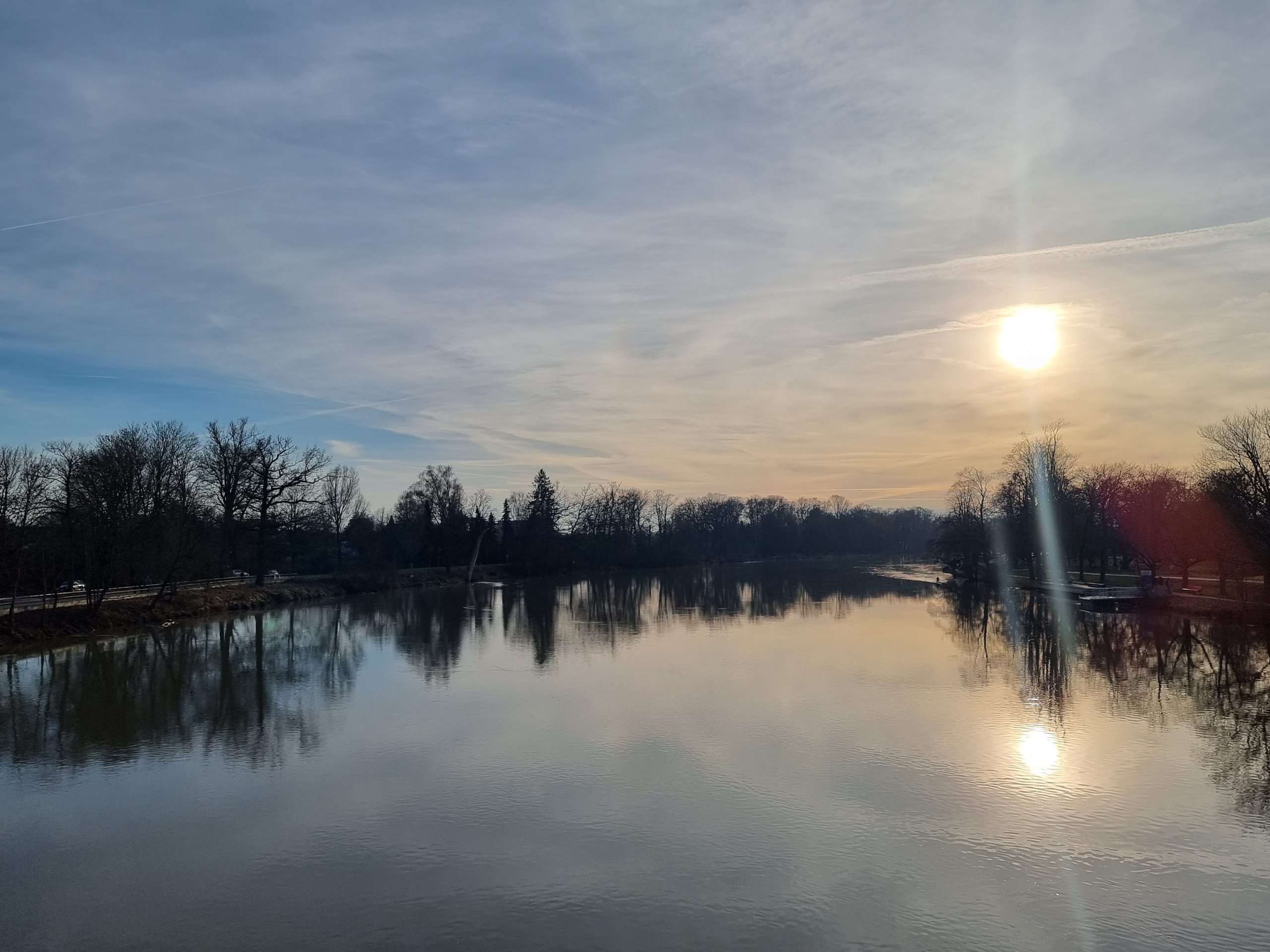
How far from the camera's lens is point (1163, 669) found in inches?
918

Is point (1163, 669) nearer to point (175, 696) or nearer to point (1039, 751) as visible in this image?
point (1039, 751)

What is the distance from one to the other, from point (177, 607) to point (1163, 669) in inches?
1531

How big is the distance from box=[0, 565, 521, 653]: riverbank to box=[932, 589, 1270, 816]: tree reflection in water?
3027 centimetres

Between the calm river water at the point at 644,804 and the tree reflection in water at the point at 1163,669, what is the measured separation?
157 mm

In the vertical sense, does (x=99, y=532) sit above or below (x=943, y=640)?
above

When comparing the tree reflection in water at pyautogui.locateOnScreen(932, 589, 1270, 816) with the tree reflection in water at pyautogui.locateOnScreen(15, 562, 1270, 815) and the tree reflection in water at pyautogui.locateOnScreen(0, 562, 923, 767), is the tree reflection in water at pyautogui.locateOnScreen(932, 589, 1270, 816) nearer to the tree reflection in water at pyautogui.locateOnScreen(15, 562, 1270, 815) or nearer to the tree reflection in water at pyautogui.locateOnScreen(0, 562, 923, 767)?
the tree reflection in water at pyautogui.locateOnScreen(15, 562, 1270, 815)

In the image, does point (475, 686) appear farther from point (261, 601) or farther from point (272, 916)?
point (261, 601)

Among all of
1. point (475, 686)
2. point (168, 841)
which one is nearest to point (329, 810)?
point (168, 841)

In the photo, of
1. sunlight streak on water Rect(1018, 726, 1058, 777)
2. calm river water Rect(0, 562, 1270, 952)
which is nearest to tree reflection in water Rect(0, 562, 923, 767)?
calm river water Rect(0, 562, 1270, 952)

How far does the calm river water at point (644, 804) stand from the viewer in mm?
8266

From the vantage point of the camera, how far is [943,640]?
29.9m

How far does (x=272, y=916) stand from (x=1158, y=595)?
41142mm

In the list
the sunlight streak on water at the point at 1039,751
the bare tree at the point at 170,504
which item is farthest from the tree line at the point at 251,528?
the sunlight streak on water at the point at 1039,751

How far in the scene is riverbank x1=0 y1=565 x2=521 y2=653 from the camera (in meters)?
30.0
